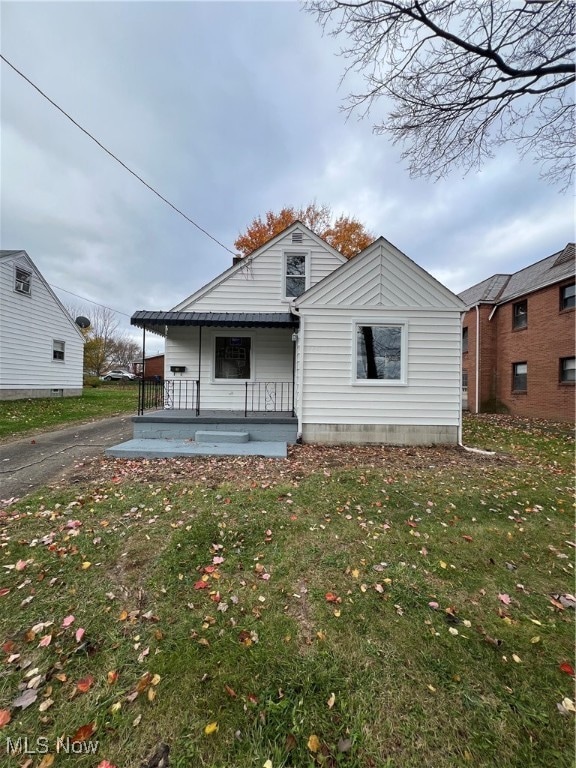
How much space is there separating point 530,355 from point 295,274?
12.1 metres

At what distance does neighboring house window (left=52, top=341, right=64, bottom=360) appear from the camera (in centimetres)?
1667

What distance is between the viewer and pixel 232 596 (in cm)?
244

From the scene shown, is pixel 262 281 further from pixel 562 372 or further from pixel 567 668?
pixel 562 372

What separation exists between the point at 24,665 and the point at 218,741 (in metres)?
1.28

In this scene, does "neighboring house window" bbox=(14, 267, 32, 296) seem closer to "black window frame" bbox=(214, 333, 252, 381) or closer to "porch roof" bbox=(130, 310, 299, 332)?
"porch roof" bbox=(130, 310, 299, 332)

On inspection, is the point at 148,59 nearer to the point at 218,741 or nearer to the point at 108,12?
the point at 108,12

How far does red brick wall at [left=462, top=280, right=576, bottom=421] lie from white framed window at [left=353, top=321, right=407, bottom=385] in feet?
32.9

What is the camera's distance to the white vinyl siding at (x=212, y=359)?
361 inches

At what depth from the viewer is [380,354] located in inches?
294

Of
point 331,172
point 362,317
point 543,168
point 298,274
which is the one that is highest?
point 331,172

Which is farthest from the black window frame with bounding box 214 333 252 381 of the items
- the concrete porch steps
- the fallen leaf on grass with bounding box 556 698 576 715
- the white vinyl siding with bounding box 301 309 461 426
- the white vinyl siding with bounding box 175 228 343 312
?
the fallen leaf on grass with bounding box 556 698 576 715

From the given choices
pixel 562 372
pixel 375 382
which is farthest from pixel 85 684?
pixel 562 372

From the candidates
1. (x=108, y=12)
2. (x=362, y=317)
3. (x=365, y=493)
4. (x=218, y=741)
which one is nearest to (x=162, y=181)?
(x=108, y=12)

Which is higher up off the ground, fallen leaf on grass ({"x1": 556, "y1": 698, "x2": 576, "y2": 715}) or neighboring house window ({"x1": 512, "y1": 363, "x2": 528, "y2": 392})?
neighboring house window ({"x1": 512, "y1": 363, "x2": 528, "y2": 392})
